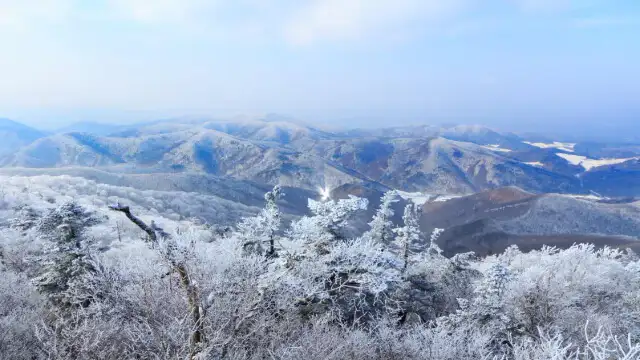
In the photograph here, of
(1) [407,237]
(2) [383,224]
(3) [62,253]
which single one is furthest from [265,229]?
(3) [62,253]

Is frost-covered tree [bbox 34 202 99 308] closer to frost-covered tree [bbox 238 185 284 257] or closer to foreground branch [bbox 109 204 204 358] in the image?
frost-covered tree [bbox 238 185 284 257]

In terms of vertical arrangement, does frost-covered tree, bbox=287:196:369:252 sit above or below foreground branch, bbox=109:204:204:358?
below

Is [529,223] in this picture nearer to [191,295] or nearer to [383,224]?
[383,224]

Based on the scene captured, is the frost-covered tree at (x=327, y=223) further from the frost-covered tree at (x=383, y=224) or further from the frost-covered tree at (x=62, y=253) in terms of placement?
the frost-covered tree at (x=62, y=253)

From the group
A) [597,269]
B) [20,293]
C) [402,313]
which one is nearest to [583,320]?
[402,313]

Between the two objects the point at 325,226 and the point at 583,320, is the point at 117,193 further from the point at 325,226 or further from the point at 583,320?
the point at 583,320

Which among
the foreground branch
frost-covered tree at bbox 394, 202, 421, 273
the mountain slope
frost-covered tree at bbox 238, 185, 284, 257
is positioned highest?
the foreground branch

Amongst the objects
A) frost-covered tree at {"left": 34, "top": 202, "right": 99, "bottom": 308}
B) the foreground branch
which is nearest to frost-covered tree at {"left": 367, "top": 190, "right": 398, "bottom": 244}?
frost-covered tree at {"left": 34, "top": 202, "right": 99, "bottom": 308}

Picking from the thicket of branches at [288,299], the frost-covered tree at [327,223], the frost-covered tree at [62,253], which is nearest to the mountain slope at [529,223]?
the thicket of branches at [288,299]
